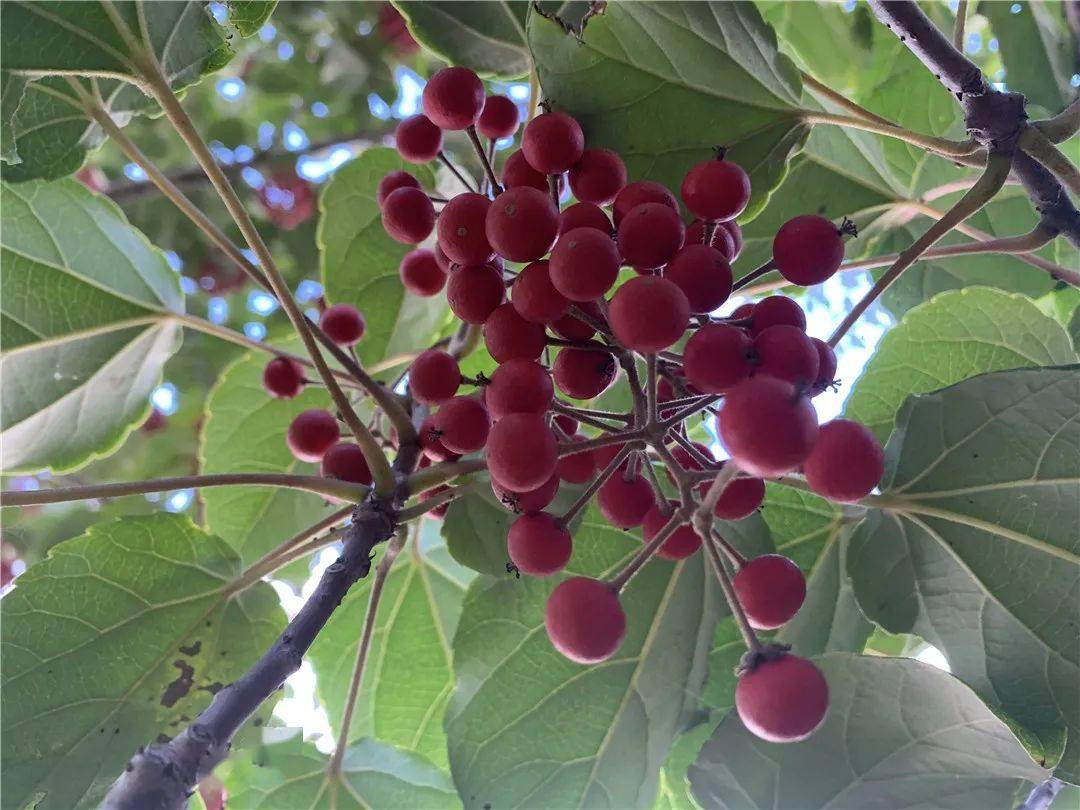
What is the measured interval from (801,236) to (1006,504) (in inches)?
18.3

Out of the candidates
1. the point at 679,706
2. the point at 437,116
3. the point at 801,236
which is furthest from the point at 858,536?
Answer: the point at 437,116

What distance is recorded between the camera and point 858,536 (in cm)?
128

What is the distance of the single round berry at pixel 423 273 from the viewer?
152 cm

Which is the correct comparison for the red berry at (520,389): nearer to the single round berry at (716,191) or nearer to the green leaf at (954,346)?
the single round berry at (716,191)

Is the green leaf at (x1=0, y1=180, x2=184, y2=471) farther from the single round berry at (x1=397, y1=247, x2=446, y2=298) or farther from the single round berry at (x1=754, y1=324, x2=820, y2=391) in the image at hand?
the single round berry at (x1=754, y1=324, x2=820, y2=391)

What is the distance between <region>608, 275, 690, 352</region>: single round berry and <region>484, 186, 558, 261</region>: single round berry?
5.2 inches

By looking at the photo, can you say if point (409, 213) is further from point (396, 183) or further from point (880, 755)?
point (880, 755)

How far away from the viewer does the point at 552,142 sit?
1.00 m

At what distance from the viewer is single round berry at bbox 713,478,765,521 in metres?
1.09

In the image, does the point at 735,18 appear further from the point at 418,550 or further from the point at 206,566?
the point at 418,550

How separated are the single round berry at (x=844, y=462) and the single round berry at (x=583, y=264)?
268 millimetres

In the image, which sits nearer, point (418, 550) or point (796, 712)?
point (796, 712)

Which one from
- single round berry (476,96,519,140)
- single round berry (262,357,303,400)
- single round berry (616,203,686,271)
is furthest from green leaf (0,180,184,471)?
single round berry (616,203,686,271)

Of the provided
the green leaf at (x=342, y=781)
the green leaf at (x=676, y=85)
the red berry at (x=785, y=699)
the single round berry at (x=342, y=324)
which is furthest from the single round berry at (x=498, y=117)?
the green leaf at (x=342, y=781)
